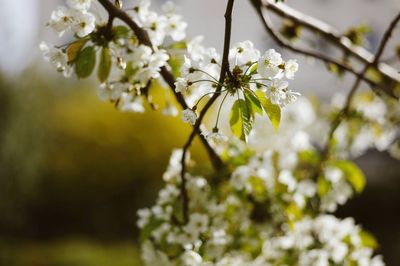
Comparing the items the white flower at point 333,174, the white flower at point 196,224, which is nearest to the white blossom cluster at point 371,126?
the white flower at point 333,174

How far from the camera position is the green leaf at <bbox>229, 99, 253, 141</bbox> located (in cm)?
89

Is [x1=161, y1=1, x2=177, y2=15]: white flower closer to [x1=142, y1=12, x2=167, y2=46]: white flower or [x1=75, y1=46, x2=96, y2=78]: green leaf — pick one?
[x1=142, y1=12, x2=167, y2=46]: white flower

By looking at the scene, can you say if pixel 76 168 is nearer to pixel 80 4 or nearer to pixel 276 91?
pixel 80 4

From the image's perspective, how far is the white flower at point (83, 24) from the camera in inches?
36.7

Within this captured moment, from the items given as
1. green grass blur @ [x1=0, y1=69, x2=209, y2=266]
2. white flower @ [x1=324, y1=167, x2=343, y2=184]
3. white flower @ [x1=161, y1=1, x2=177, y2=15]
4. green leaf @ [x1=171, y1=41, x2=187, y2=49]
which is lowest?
white flower @ [x1=324, y1=167, x2=343, y2=184]

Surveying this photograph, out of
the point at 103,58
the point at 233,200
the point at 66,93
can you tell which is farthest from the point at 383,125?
the point at 66,93

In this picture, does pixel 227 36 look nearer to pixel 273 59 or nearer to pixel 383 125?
pixel 273 59

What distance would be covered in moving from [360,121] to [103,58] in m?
1.06

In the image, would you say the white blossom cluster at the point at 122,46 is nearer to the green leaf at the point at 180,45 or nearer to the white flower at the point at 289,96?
the green leaf at the point at 180,45

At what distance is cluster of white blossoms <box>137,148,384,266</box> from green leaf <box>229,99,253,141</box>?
312 mm


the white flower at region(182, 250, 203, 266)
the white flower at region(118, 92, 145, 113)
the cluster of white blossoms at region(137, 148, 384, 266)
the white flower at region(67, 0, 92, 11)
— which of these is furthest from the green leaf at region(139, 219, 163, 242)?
the white flower at region(67, 0, 92, 11)

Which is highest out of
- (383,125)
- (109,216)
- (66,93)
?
(66,93)

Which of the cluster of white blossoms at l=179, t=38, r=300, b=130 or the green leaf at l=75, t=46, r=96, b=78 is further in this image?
the green leaf at l=75, t=46, r=96, b=78

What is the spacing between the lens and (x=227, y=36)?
81cm
